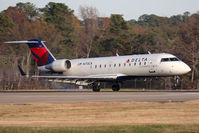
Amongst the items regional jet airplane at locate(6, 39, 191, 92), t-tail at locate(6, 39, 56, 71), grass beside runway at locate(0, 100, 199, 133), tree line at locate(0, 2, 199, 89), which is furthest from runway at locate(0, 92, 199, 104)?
tree line at locate(0, 2, 199, 89)

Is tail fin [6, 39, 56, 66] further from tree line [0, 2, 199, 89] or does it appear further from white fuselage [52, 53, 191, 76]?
tree line [0, 2, 199, 89]

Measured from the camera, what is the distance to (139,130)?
43.9 ft

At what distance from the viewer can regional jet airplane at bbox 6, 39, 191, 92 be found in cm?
4031

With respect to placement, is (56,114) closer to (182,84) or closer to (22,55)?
(182,84)

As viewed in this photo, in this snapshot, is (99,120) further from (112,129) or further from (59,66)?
(59,66)

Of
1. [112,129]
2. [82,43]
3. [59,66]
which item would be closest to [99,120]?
[112,129]

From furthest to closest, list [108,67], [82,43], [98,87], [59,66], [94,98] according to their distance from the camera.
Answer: [82,43]
[59,66]
[98,87]
[108,67]
[94,98]

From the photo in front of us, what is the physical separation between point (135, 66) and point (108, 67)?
3639mm

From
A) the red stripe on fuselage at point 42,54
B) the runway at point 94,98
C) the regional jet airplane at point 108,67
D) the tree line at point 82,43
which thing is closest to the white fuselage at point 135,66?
the regional jet airplane at point 108,67

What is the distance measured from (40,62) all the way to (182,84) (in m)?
19.6

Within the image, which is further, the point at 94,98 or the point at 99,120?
the point at 94,98

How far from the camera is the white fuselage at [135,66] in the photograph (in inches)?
1578

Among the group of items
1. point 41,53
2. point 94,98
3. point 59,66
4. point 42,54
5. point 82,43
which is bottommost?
point 94,98

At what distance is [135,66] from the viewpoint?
136ft
